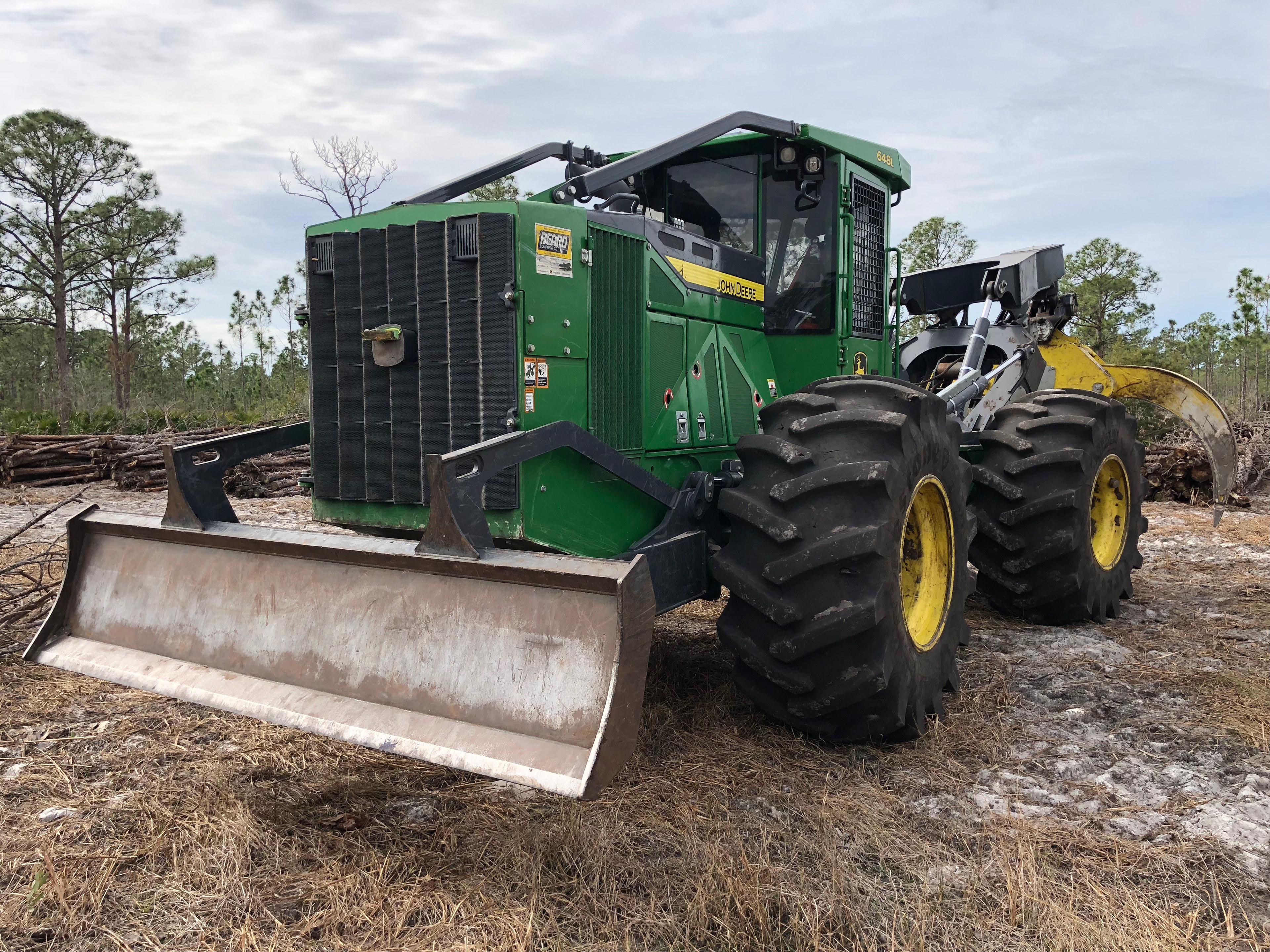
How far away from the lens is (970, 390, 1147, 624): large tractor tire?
18.5 feet

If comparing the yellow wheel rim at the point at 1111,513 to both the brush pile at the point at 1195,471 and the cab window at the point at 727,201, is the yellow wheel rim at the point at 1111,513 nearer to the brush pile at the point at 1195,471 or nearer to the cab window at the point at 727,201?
the cab window at the point at 727,201

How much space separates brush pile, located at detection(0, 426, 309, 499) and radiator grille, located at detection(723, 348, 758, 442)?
434 inches

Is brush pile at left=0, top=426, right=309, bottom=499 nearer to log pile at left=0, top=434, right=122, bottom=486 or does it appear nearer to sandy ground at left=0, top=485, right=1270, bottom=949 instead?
log pile at left=0, top=434, right=122, bottom=486

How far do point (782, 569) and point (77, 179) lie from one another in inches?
1166

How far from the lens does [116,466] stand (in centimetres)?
1465

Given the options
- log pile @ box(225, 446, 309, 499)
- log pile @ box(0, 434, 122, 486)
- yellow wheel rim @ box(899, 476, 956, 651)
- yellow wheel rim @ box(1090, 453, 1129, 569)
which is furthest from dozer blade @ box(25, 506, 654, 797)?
log pile @ box(0, 434, 122, 486)

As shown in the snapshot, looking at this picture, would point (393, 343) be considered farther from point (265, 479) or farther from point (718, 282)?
point (265, 479)

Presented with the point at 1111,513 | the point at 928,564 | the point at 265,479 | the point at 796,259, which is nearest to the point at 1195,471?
the point at 1111,513

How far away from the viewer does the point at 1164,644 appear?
5.63m

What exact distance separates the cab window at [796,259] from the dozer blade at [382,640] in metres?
2.87

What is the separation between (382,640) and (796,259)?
129 inches

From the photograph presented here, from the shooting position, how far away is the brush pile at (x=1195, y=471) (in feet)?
38.7

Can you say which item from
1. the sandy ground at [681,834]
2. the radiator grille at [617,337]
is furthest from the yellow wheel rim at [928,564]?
the radiator grille at [617,337]

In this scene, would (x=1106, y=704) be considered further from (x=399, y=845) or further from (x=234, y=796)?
(x=234, y=796)
